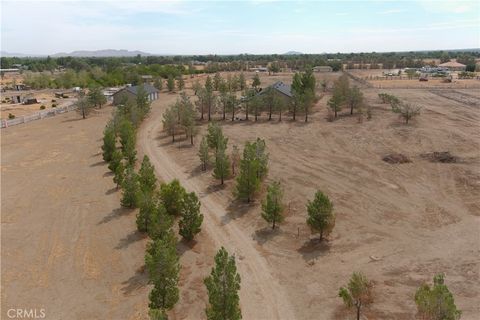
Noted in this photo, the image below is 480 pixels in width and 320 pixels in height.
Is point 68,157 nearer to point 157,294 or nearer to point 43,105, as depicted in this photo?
point 157,294

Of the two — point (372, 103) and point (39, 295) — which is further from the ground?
point (372, 103)

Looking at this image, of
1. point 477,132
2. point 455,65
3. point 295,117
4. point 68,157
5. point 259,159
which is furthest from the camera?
point 455,65

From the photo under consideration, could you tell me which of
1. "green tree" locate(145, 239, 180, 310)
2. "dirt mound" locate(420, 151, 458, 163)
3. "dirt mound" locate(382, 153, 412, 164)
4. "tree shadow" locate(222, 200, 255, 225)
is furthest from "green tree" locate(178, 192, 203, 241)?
"dirt mound" locate(420, 151, 458, 163)

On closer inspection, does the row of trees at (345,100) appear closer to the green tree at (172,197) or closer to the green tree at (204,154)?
the green tree at (204,154)

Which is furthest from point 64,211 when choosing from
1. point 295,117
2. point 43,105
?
point 43,105

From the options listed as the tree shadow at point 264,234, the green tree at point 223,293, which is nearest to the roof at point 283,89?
the tree shadow at point 264,234

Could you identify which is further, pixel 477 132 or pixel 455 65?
pixel 455 65

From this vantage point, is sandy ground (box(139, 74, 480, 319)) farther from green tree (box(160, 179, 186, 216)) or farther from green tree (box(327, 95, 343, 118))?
green tree (box(327, 95, 343, 118))
